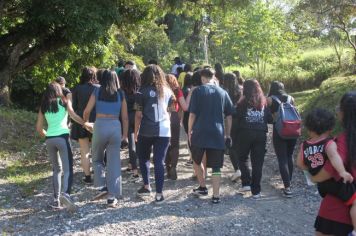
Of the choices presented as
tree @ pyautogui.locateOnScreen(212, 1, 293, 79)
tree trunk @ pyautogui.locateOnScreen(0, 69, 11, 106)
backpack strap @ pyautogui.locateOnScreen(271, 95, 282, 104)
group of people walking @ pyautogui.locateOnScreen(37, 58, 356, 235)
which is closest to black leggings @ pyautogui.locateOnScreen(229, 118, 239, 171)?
group of people walking @ pyautogui.locateOnScreen(37, 58, 356, 235)

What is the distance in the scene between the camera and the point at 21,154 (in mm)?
10844

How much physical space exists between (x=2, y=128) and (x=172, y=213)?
7.51 metres

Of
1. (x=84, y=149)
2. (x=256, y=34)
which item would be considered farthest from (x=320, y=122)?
(x=256, y=34)

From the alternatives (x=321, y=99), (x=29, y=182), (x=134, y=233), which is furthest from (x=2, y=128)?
(x=321, y=99)

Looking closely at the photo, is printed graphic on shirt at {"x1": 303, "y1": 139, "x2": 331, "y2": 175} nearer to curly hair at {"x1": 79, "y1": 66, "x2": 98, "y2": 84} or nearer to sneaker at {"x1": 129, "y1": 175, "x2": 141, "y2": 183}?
curly hair at {"x1": 79, "y1": 66, "x2": 98, "y2": 84}

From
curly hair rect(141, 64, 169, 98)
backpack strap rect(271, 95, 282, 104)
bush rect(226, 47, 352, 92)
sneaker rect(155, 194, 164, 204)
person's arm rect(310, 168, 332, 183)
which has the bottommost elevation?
sneaker rect(155, 194, 164, 204)

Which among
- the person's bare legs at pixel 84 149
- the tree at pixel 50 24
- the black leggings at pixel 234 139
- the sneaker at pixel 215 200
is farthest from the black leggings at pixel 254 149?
the tree at pixel 50 24

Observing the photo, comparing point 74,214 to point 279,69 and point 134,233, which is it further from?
point 279,69

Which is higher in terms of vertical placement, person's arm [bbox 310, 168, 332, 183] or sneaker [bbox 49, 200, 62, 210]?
person's arm [bbox 310, 168, 332, 183]

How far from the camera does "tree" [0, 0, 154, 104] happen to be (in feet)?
34.4

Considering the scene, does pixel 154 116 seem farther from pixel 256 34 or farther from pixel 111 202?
pixel 256 34

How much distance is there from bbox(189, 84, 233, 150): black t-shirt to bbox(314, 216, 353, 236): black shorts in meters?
2.91

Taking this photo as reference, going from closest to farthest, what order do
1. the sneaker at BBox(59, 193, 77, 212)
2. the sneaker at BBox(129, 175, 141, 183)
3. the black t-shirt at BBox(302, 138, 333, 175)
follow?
1. the black t-shirt at BBox(302, 138, 333, 175)
2. the sneaker at BBox(59, 193, 77, 212)
3. the sneaker at BBox(129, 175, 141, 183)

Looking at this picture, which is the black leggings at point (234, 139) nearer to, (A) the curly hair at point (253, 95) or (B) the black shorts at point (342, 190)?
(A) the curly hair at point (253, 95)
